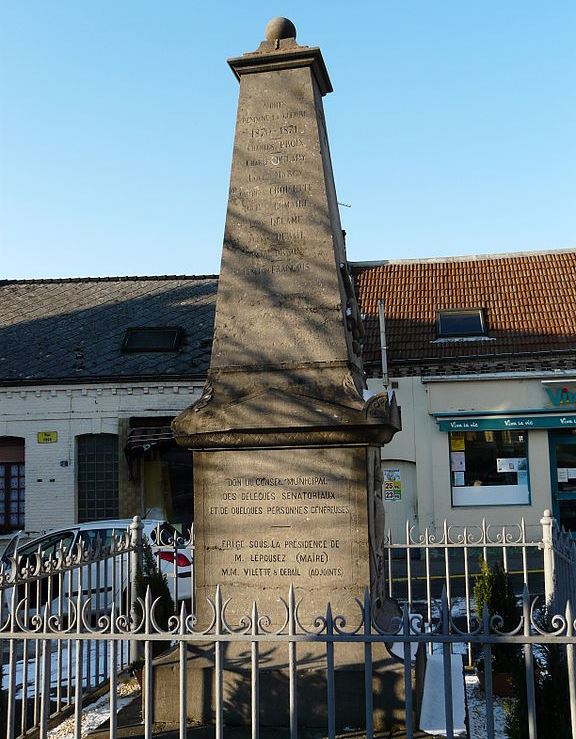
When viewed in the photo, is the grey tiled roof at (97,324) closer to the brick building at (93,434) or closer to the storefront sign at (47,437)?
the brick building at (93,434)

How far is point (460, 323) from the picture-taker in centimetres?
2016

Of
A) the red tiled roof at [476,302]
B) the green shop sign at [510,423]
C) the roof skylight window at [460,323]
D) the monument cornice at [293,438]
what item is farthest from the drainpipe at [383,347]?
the monument cornice at [293,438]

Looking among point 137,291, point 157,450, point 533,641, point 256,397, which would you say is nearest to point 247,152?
point 256,397

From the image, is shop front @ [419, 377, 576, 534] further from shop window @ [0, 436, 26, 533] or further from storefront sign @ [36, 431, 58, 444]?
shop window @ [0, 436, 26, 533]

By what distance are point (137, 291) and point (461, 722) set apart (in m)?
20.0

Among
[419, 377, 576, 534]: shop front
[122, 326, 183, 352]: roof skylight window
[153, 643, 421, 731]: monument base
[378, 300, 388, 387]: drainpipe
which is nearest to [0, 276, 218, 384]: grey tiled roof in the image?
[122, 326, 183, 352]: roof skylight window

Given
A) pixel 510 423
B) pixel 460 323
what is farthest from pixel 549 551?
pixel 460 323

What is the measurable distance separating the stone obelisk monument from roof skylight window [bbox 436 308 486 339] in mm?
13761

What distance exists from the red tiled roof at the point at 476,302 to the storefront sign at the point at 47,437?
7.81 meters

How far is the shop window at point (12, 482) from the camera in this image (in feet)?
65.5

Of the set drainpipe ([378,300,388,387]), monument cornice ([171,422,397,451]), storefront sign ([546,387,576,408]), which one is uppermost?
drainpipe ([378,300,388,387])

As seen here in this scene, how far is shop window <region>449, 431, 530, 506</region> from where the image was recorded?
18.8 metres

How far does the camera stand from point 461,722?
521cm

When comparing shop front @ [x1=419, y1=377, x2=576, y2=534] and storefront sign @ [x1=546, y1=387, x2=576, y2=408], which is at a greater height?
storefront sign @ [x1=546, y1=387, x2=576, y2=408]
